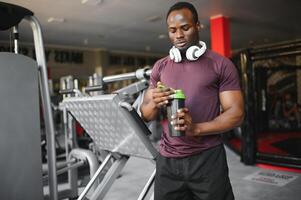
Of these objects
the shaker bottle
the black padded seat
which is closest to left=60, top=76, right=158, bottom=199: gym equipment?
the shaker bottle

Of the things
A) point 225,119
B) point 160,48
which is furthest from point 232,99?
point 160,48

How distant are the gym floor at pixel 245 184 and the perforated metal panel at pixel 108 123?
158cm

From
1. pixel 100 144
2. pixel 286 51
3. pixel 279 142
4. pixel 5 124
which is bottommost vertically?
pixel 279 142

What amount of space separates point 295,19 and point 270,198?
7.01 meters

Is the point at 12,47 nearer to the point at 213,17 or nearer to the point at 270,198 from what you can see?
the point at 270,198

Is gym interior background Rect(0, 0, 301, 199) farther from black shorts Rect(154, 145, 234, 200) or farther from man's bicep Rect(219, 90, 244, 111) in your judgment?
man's bicep Rect(219, 90, 244, 111)

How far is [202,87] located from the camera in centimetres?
121

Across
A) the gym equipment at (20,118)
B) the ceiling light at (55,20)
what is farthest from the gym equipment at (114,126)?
the ceiling light at (55,20)

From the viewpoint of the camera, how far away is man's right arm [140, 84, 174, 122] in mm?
1119

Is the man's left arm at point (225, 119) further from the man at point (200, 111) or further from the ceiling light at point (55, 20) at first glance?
the ceiling light at point (55, 20)

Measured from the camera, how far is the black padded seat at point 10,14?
160cm

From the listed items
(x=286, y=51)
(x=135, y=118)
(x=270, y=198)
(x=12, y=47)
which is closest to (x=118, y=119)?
(x=135, y=118)

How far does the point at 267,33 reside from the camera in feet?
34.1

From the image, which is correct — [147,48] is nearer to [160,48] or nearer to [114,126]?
[160,48]
